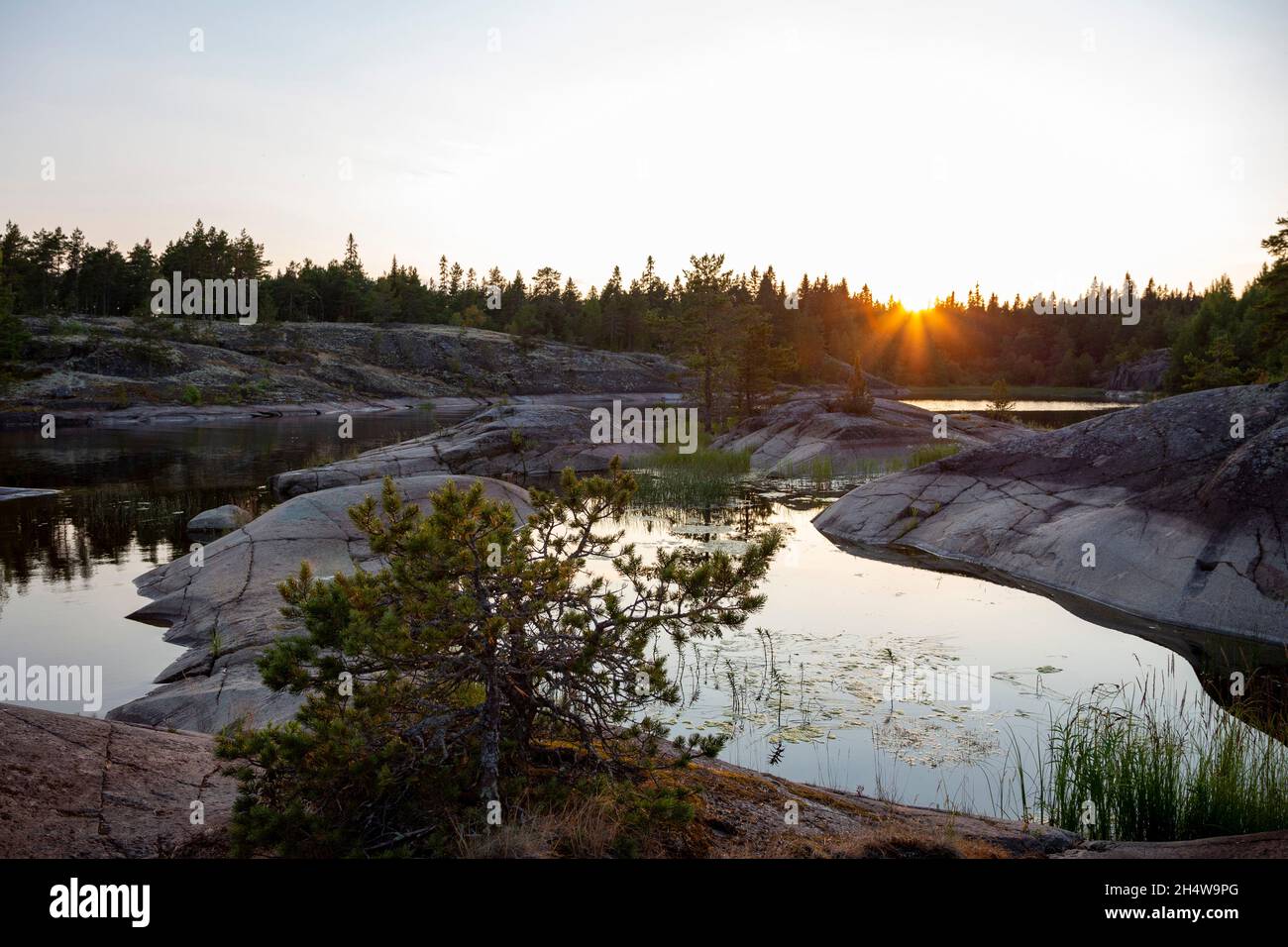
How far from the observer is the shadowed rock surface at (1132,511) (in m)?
14.1

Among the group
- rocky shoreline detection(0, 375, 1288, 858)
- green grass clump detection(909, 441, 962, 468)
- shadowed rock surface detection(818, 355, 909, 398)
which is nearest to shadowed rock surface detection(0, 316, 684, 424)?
shadowed rock surface detection(818, 355, 909, 398)

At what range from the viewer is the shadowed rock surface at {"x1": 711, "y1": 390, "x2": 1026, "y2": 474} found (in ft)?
120

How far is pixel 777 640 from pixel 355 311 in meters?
128

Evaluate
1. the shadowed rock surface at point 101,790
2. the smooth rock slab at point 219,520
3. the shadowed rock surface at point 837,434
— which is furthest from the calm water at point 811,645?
the shadowed rock surface at point 837,434

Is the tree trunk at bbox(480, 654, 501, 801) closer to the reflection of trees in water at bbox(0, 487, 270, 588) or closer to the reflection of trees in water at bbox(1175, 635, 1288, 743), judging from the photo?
the reflection of trees in water at bbox(1175, 635, 1288, 743)

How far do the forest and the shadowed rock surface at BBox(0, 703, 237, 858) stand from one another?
136ft

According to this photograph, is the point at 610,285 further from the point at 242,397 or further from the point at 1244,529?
the point at 1244,529

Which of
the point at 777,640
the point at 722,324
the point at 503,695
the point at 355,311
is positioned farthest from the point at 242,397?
the point at 503,695

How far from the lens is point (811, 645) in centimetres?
1384

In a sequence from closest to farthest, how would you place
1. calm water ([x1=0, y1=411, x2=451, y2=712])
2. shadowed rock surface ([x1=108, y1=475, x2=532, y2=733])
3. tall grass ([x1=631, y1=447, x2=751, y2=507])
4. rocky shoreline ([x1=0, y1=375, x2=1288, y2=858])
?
rocky shoreline ([x1=0, y1=375, x2=1288, y2=858]) → shadowed rock surface ([x1=108, y1=475, x2=532, y2=733]) → calm water ([x1=0, y1=411, x2=451, y2=712]) → tall grass ([x1=631, y1=447, x2=751, y2=507])
